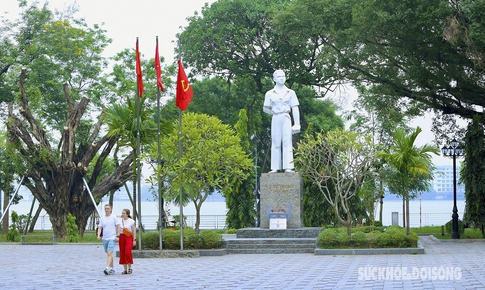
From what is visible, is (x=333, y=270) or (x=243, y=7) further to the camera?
(x=243, y=7)

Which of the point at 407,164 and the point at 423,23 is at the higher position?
the point at 423,23

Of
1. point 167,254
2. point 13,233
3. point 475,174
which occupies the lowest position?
point 13,233

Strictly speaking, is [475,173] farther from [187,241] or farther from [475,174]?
[187,241]

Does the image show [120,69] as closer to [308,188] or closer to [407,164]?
[308,188]

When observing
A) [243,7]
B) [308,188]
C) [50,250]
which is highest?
[243,7]

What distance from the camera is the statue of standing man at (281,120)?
2373cm

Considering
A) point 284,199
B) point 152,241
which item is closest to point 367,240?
point 284,199

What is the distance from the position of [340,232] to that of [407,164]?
162 inches

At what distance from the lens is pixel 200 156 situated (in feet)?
70.3

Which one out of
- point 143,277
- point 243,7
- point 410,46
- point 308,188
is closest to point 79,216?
point 308,188

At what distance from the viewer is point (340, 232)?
71.3ft

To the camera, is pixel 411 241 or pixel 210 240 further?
pixel 210 240

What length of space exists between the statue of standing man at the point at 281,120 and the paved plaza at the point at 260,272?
4309 millimetres

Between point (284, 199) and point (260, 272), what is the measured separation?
26.9ft
